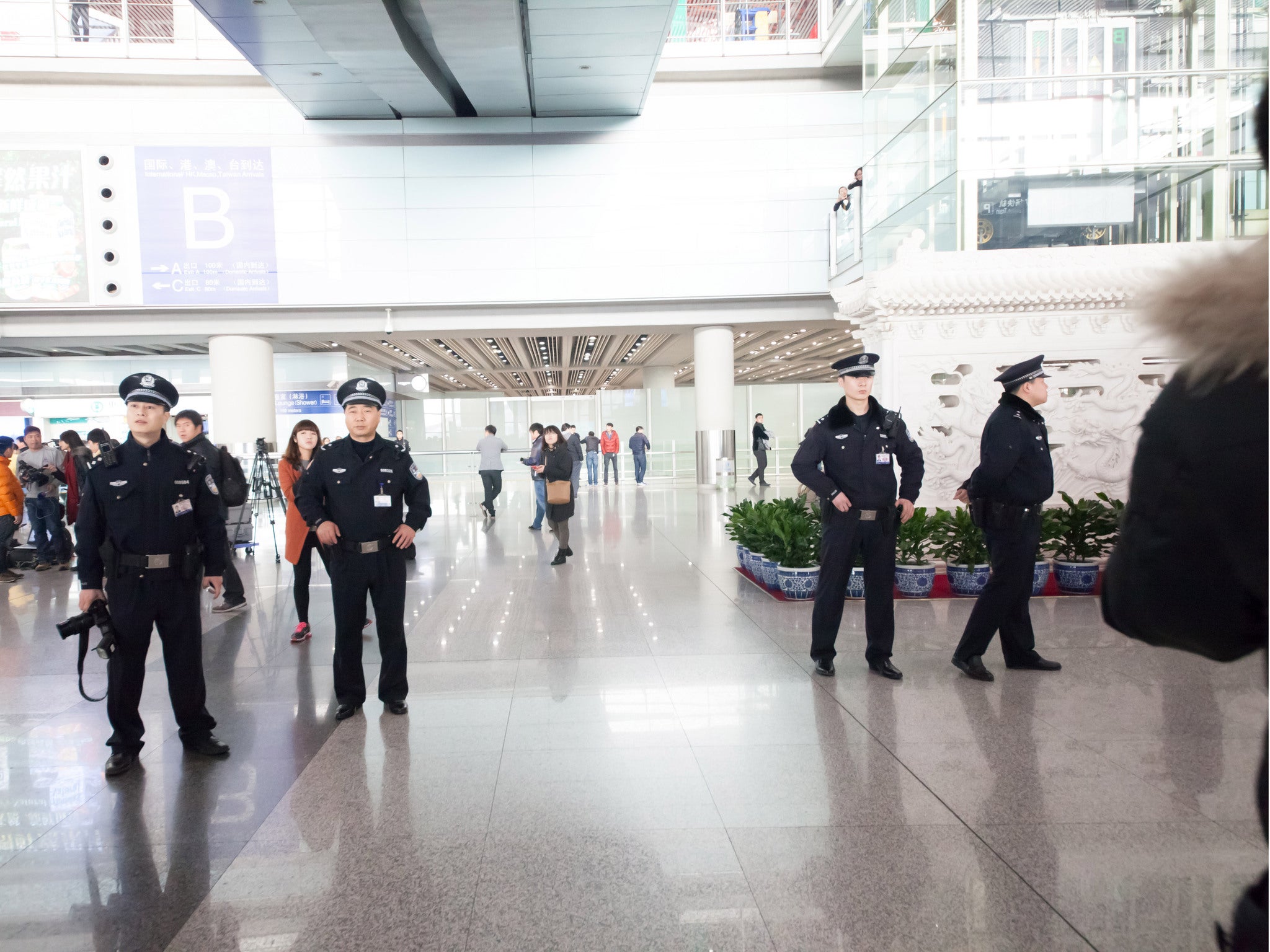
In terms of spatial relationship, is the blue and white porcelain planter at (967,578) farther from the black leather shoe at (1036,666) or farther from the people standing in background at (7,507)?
the people standing in background at (7,507)

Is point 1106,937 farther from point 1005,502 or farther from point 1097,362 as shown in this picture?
point 1097,362

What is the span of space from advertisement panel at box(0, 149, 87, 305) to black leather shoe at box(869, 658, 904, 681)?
1856 centimetres

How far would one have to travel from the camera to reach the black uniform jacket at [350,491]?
4.58 metres

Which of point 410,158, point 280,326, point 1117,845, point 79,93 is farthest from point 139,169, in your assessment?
point 1117,845

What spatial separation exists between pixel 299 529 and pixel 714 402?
48.8 ft

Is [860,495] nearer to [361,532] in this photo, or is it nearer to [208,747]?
[361,532]

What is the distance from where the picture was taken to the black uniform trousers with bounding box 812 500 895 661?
5.04 metres

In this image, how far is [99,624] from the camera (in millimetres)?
3881

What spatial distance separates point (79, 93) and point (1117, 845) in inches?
852

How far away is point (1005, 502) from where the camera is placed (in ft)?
16.1

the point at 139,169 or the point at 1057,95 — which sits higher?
the point at 139,169

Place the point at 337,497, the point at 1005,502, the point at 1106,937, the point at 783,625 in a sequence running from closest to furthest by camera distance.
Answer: the point at 1106,937 → the point at 337,497 → the point at 1005,502 → the point at 783,625

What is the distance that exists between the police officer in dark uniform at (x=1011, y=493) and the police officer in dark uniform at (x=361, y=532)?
334 centimetres

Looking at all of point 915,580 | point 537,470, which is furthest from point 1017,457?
point 537,470
